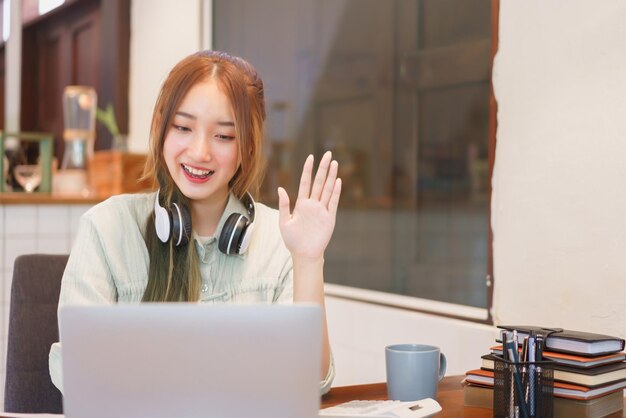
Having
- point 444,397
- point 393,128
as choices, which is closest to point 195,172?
point 444,397

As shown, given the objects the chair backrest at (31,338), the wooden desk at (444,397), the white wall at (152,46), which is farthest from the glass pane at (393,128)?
the chair backrest at (31,338)

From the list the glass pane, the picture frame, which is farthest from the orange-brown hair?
the picture frame

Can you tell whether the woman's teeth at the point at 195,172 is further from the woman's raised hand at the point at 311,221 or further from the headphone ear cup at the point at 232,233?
the woman's raised hand at the point at 311,221

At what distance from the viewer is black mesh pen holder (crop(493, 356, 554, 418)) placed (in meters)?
1.22

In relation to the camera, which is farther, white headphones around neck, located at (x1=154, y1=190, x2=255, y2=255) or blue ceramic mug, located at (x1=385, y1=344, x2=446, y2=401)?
white headphones around neck, located at (x1=154, y1=190, x2=255, y2=255)

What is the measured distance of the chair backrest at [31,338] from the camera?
1.63 meters

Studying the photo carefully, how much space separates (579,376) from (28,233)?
2.40 meters

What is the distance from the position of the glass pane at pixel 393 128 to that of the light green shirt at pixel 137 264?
68cm

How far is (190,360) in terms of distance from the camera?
88 cm

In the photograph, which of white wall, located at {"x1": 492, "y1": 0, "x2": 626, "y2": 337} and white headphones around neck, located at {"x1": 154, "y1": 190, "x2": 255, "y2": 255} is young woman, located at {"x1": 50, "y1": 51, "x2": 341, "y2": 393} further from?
white wall, located at {"x1": 492, "y1": 0, "x2": 626, "y2": 337}

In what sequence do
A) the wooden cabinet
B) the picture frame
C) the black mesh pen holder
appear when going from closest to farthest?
1. the black mesh pen holder
2. the picture frame
3. the wooden cabinet

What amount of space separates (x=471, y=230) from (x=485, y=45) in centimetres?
51

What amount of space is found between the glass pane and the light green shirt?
68cm

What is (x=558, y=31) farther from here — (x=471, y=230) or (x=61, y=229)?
(x=61, y=229)
